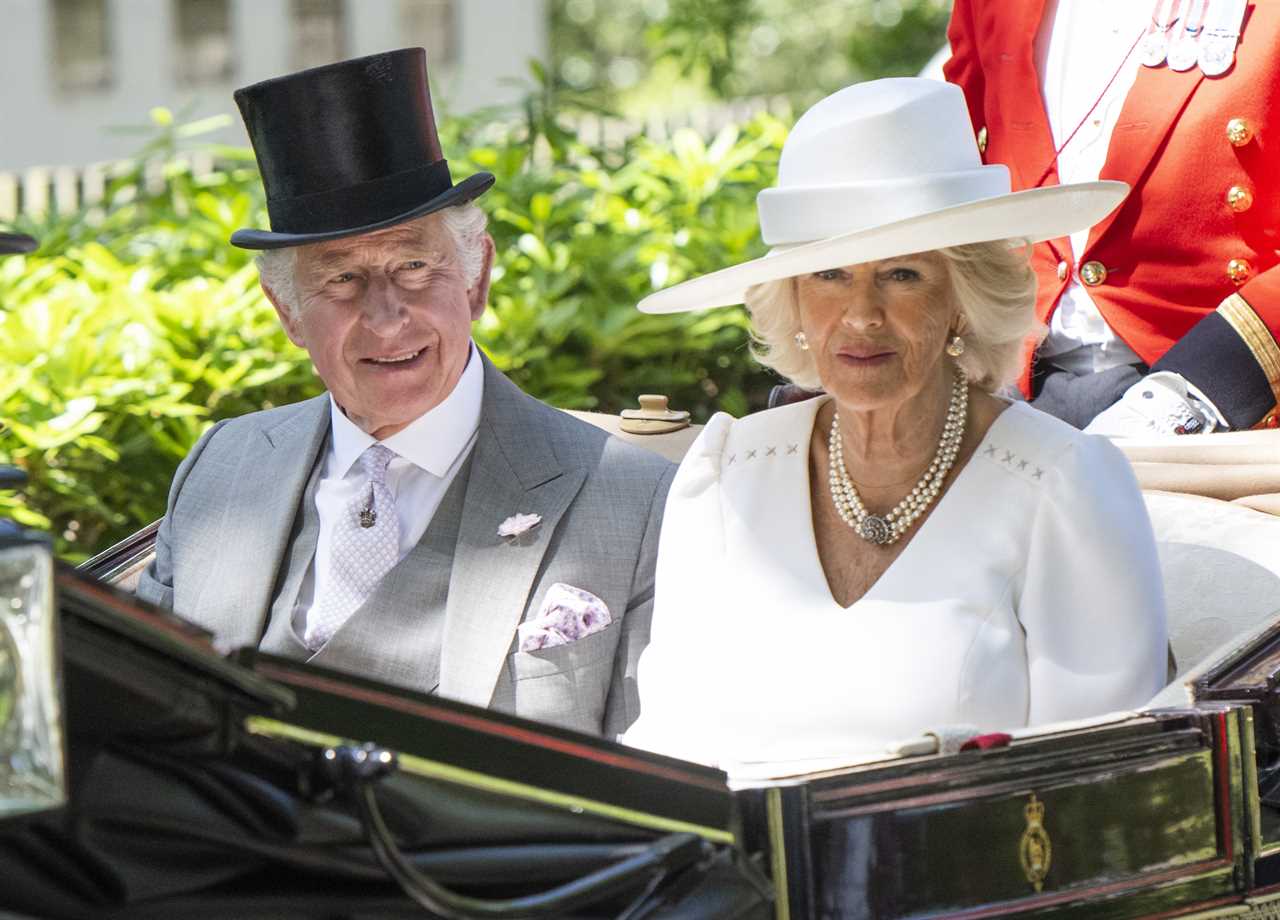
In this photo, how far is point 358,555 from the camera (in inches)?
105

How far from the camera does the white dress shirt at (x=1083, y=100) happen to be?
121 inches

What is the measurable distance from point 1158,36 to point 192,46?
16.5 m

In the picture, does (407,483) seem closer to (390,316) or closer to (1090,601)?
(390,316)

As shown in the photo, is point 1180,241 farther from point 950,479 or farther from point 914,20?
point 914,20

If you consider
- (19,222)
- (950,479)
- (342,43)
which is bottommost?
(342,43)

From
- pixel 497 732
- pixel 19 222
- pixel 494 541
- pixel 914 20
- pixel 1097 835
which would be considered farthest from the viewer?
pixel 914 20

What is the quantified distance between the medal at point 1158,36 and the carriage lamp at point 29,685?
2.21 m

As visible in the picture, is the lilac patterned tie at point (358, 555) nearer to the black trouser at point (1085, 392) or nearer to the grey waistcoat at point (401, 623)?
the grey waistcoat at point (401, 623)

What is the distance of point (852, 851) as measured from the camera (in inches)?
71.5

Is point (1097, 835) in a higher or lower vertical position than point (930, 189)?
lower

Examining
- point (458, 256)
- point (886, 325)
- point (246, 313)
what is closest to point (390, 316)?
point (458, 256)

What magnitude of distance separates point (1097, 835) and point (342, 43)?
17.3 meters

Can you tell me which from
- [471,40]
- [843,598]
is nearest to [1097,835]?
[843,598]

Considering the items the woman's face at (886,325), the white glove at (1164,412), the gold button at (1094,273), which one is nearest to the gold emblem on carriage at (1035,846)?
the woman's face at (886,325)
